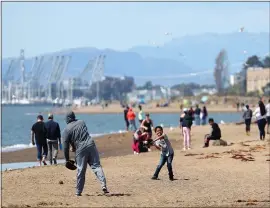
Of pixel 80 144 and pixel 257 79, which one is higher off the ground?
pixel 257 79

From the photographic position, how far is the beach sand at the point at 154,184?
13562mm

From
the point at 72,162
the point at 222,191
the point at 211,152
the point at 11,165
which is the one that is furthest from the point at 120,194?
the point at 11,165

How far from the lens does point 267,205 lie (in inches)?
523

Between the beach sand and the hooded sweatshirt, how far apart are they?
2.81ft

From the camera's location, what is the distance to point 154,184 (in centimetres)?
1598

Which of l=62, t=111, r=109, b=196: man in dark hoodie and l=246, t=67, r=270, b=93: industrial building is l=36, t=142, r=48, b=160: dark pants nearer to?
l=62, t=111, r=109, b=196: man in dark hoodie


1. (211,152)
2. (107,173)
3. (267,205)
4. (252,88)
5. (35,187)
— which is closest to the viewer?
(267,205)

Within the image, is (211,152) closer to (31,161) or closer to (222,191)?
(31,161)

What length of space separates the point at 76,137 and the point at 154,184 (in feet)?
9.92

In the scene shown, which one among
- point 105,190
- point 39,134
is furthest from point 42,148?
point 105,190

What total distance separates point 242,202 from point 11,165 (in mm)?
12018

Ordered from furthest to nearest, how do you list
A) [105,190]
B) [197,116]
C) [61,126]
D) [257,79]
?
[257,79] → [61,126] → [197,116] → [105,190]

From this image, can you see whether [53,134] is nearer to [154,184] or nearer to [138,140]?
[154,184]

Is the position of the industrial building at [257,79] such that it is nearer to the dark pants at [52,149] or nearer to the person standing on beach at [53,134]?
the dark pants at [52,149]
